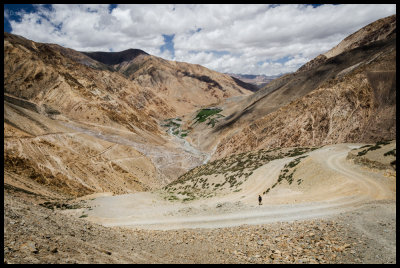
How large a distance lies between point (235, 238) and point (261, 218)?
3.98 m

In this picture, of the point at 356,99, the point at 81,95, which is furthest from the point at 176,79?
the point at 356,99

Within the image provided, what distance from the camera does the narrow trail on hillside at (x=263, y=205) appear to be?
14.6 metres

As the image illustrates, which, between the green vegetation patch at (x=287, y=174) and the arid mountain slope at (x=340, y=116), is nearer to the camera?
the green vegetation patch at (x=287, y=174)

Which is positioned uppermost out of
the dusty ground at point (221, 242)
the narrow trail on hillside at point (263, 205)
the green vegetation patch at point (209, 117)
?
the green vegetation patch at point (209, 117)

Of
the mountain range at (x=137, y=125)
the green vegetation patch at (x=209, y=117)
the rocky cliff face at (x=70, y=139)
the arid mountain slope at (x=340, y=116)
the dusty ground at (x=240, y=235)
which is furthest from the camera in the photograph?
the green vegetation patch at (x=209, y=117)

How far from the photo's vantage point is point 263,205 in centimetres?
1756

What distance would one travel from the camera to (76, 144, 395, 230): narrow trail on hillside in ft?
48.0

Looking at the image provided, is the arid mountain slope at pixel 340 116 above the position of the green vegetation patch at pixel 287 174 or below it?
above

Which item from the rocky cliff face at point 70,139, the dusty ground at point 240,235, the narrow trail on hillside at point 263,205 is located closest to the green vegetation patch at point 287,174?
the narrow trail on hillside at point 263,205

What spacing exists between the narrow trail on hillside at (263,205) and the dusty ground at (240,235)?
82 millimetres

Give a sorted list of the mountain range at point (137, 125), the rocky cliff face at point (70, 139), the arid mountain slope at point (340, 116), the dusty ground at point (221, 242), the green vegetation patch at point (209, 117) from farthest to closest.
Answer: the green vegetation patch at point (209, 117) < the mountain range at point (137, 125) < the arid mountain slope at point (340, 116) < the rocky cliff face at point (70, 139) < the dusty ground at point (221, 242)

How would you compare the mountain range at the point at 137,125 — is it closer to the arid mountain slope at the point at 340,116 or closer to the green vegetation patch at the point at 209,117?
the arid mountain slope at the point at 340,116

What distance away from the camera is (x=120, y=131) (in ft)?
205
